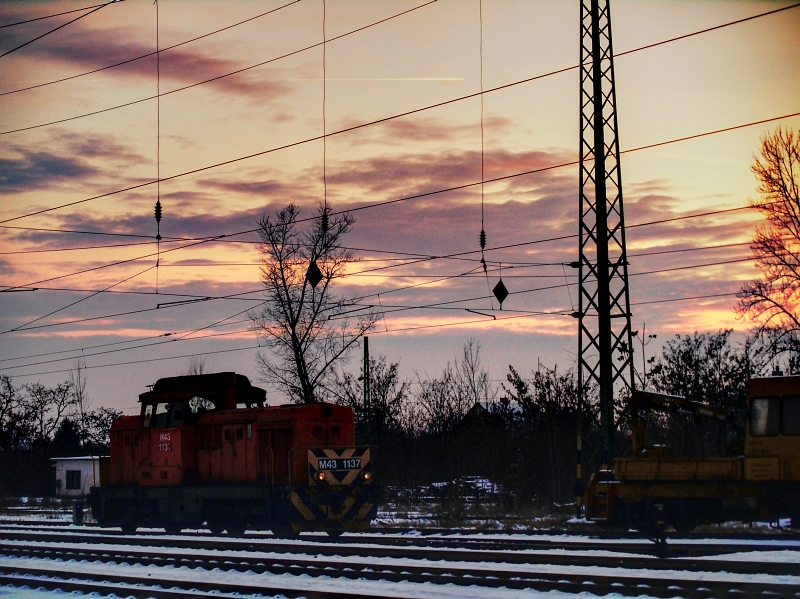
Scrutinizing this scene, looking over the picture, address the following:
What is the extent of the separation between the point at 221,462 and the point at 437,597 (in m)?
11.8

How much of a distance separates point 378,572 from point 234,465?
879 centimetres

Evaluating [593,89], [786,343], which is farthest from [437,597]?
[786,343]

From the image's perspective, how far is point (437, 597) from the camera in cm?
1216

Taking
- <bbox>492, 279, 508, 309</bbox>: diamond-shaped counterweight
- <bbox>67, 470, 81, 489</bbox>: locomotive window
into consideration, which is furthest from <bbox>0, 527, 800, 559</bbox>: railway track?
<bbox>67, 470, 81, 489</bbox>: locomotive window

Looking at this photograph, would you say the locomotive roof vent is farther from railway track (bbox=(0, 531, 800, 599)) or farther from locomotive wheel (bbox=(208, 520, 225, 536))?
railway track (bbox=(0, 531, 800, 599))

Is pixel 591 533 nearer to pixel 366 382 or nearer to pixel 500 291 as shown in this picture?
pixel 500 291

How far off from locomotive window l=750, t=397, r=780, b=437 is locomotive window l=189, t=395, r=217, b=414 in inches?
502

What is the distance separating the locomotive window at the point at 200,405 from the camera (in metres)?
23.6

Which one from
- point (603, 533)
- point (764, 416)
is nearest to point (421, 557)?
→ point (603, 533)

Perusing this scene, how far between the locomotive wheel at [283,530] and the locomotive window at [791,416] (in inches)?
416

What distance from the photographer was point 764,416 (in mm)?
18359

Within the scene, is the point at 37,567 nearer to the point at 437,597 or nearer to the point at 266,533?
the point at 266,533

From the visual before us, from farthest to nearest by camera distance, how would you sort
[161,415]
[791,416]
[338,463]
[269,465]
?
[161,415] < [269,465] < [338,463] < [791,416]

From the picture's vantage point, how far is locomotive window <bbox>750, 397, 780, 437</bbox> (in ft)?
59.7
